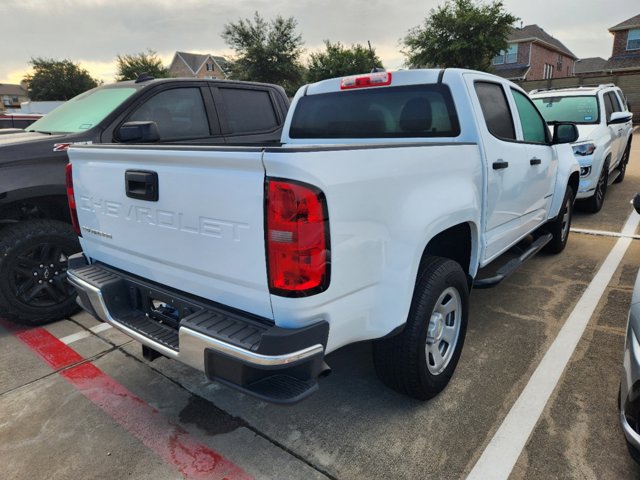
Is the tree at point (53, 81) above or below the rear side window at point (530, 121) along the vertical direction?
above

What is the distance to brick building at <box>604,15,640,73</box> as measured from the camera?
1436 inches

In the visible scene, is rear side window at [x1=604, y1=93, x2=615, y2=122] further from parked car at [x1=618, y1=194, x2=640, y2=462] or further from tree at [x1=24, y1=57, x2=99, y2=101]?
tree at [x1=24, y1=57, x2=99, y2=101]

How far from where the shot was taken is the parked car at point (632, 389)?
1.90m

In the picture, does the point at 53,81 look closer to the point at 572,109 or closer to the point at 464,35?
the point at 464,35

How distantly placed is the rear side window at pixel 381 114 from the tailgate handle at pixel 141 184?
175 centimetres

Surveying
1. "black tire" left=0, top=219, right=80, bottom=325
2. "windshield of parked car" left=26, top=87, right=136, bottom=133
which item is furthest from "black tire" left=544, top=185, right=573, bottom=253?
"black tire" left=0, top=219, right=80, bottom=325

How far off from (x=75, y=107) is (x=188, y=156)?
3.46m

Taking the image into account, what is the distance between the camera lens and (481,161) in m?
2.92

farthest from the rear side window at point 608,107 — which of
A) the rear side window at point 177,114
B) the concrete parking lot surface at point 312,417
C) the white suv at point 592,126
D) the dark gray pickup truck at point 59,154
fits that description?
the rear side window at point 177,114

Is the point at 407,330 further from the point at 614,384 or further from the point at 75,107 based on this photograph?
the point at 75,107

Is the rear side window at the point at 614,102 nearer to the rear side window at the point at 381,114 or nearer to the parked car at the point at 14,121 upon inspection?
the rear side window at the point at 381,114

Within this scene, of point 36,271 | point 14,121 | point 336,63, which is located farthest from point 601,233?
point 336,63

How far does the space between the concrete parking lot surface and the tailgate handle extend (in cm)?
133

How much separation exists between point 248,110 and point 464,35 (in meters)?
28.2
